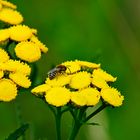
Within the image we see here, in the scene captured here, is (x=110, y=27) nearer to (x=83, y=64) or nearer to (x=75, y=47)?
(x=75, y=47)

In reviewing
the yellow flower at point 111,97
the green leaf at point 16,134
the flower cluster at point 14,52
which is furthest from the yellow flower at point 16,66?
the yellow flower at point 111,97

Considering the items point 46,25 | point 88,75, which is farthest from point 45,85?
point 46,25

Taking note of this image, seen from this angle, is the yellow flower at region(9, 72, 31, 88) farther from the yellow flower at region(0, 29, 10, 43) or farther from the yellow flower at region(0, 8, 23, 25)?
the yellow flower at region(0, 8, 23, 25)

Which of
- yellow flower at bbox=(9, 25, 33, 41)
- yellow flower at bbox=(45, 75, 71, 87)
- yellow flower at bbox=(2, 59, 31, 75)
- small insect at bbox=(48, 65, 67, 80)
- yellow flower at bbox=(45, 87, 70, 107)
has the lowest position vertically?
yellow flower at bbox=(45, 87, 70, 107)

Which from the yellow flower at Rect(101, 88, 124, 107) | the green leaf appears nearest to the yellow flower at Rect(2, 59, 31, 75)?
the green leaf

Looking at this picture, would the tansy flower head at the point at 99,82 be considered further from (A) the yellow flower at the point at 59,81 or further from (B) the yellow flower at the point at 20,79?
(B) the yellow flower at the point at 20,79

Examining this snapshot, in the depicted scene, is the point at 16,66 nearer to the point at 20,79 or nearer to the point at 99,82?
the point at 20,79
